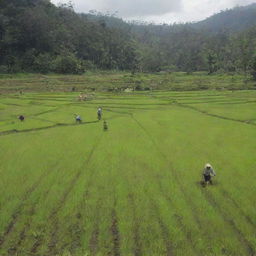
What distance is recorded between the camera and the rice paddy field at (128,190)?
330 inches

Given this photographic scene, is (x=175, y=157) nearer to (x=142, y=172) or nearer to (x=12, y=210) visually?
(x=142, y=172)

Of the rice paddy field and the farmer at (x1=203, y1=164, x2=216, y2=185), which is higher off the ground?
the farmer at (x1=203, y1=164, x2=216, y2=185)

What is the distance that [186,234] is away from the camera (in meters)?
8.61

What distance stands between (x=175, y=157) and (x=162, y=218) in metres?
5.84

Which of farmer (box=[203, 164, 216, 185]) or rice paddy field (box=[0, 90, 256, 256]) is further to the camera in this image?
farmer (box=[203, 164, 216, 185])

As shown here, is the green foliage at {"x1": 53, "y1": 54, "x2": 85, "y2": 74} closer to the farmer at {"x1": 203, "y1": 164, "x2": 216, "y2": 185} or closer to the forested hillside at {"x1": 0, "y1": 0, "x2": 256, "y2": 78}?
the forested hillside at {"x1": 0, "y1": 0, "x2": 256, "y2": 78}

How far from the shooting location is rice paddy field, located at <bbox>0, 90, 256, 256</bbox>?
8375 millimetres

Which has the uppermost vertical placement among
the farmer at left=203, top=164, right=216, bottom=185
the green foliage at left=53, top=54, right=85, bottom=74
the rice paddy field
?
the green foliage at left=53, top=54, right=85, bottom=74

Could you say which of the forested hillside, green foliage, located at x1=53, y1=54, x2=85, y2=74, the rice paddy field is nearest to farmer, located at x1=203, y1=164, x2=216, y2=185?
the rice paddy field

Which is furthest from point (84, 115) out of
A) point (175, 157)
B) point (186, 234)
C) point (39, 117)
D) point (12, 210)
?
point (186, 234)

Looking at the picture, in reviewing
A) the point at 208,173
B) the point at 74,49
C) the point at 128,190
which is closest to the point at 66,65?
the point at 74,49

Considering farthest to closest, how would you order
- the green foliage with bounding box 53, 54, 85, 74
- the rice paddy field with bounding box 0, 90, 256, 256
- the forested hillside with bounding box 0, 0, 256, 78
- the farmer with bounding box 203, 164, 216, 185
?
the forested hillside with bounding box 0, 0, 256, 78, the green foliage with bounding box 53, 54, 85, 74, the farmer with bounding box 203, 164, 216, 185, the rice paddy field with bounding box 0, 90, 256, 256

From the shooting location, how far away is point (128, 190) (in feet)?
37.3

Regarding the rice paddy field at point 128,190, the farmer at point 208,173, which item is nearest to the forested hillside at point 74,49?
the rice paddy field at point 128,190
